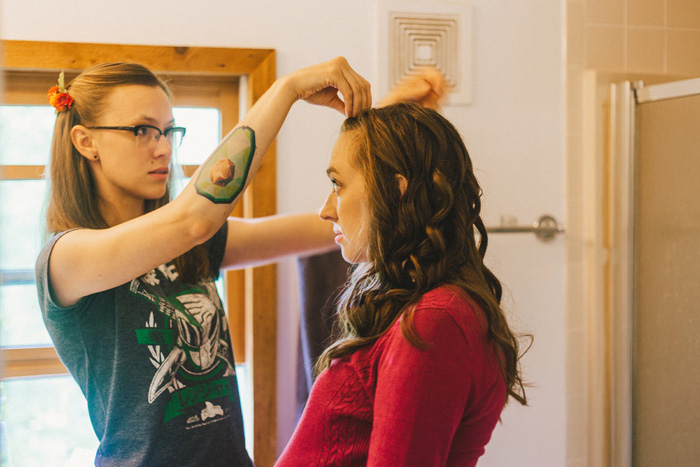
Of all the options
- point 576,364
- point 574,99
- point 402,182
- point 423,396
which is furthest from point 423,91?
point 576,364

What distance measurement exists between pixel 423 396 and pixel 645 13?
1.88 metres

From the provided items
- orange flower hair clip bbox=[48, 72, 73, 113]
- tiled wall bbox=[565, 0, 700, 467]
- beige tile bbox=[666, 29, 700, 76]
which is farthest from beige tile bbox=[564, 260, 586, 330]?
orange flower hair clip bbox=[48, 72, 73, 113]

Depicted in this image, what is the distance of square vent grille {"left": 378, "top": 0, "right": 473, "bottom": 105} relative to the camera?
1854mm

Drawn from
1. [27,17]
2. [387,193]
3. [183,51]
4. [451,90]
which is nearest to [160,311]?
[387,193]

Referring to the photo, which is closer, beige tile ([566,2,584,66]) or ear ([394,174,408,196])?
ear ([394,174,408,196])

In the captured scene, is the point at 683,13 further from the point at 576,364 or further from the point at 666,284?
the point at 576,364

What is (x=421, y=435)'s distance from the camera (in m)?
0.72

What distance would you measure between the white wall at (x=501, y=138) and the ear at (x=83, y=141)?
0.66m

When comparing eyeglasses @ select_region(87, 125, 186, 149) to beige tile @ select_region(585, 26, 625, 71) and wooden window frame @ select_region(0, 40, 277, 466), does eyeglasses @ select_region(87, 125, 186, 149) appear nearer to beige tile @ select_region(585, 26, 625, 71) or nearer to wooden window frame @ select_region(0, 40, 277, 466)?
wooden window frame @ select_region(0, 40, 277, 466)

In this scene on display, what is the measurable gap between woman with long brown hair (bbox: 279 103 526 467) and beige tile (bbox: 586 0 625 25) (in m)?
1.41

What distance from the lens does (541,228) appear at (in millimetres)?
1975

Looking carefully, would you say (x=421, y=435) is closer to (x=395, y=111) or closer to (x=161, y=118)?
(x=395, y=111)

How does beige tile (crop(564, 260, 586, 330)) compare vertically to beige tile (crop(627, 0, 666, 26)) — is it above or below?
below

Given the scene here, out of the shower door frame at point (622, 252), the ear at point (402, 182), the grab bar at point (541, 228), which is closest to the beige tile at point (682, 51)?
the shower door frame at point (622, 252)
